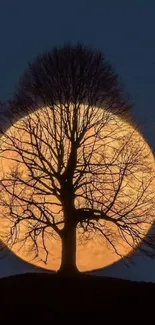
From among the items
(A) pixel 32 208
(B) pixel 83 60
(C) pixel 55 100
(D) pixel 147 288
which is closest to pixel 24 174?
(A) pixel 32 208

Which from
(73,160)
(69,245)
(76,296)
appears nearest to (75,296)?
(76,296)

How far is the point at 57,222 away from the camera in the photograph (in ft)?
37.7

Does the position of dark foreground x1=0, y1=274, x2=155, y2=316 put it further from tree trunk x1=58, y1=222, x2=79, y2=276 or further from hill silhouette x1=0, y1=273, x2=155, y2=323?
tree trunk x1=58, y1=222, x2=79, y2=276

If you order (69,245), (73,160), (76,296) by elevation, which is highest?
(73,160)

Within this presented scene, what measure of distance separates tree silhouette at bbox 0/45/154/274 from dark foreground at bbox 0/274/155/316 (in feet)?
2.99

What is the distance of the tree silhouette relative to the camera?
11359mm

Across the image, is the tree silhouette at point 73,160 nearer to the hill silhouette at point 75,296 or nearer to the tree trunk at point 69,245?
the tree trunk at point 69,245

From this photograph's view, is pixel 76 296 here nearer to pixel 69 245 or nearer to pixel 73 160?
pixel 69 245

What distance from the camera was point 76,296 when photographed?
31.6 feet

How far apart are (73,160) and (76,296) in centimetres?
273

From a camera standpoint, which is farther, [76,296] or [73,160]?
[73,160]

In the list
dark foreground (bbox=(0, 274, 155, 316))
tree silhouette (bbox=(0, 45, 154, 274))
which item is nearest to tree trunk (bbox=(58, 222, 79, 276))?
tree silhouette (bbox=(0, 45, 154, 274))

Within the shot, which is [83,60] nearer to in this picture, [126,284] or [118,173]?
[118,173]

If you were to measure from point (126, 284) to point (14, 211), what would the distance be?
2.43 metres
